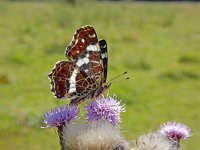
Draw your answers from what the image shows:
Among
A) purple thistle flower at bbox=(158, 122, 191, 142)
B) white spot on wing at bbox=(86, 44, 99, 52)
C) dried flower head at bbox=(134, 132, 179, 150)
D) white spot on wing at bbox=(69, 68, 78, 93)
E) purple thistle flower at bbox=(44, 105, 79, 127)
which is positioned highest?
white spot on wing at bbox=(86, 44, 99, 52)

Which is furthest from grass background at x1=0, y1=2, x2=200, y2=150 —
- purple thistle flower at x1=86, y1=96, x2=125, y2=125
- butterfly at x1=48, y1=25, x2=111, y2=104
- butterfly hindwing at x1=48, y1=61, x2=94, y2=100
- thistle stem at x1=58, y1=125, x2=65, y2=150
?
thistle stem at x1=58, y1=125, x2=65, y2=150

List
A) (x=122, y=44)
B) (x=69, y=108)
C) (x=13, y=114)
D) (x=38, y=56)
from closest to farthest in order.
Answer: (x=69, y=108), (x=13, y=114), (x=38, y=56), (x=122, y=44)

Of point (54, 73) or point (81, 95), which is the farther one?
point (54, 73)

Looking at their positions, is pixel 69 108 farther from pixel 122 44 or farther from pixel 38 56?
pixel 122 44

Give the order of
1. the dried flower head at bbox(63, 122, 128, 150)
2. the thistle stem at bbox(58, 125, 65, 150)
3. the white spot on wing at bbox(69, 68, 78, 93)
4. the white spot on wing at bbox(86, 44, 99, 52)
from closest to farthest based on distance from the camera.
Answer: the dried flower head at bbox(63, 122, 128, 150)
the thistle stem at bbox(58, 125, 65, 150)
the white spot on wing at bbox(86, 44, 99, 52)
the white spot on wing at bbox(69, 68, 78, 93)

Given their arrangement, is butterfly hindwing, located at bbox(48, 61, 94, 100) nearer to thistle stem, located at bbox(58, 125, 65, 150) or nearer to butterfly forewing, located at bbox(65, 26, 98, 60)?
butterfly forewing, located at bbox(65, 26, 98, 60)

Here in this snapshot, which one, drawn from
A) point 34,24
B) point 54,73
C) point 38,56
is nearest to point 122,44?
point 38,56

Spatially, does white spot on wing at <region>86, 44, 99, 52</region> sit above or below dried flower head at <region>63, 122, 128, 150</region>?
above
